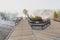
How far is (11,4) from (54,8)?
17.3 feet

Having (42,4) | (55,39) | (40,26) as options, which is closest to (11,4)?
(42,4)

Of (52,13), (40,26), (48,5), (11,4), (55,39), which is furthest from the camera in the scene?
(52,13)

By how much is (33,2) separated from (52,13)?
3174mm

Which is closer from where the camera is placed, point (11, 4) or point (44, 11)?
point (11, 4)

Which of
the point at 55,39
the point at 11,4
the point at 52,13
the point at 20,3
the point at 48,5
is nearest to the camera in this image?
the point at 55,39

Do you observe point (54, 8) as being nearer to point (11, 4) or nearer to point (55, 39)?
point (11, 4)

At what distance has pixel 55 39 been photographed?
5.34 m

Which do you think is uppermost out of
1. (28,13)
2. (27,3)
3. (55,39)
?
(27,3)

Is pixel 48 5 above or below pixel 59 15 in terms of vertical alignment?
above

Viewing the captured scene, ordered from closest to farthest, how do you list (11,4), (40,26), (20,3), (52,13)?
(40,26) < (11,4) < (20,3) < (52,13)

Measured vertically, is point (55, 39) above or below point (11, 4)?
below

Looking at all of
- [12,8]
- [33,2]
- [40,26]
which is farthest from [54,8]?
[40,26]

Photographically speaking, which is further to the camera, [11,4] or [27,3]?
[27,3]

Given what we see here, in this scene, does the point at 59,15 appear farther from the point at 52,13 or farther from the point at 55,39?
the point at 55,39
